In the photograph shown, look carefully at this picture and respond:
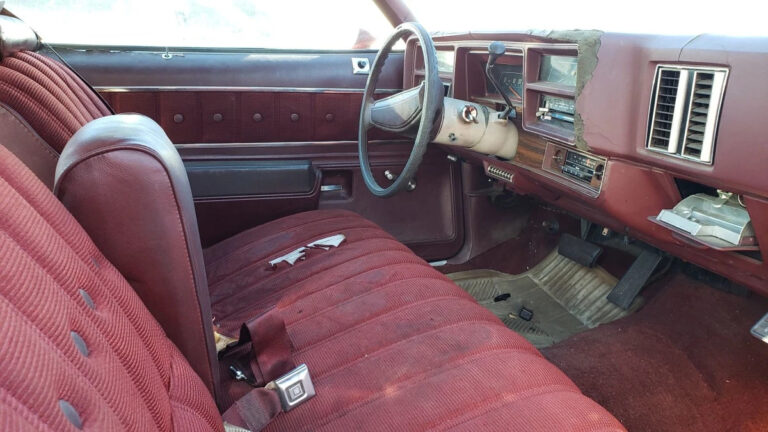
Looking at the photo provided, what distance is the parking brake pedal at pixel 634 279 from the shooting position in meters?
2.07

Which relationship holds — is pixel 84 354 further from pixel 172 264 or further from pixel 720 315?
pixel 720 315

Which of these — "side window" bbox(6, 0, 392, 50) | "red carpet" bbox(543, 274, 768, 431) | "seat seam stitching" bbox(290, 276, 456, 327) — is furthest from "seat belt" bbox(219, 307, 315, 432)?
"side window" bbox(6, 0, 392, 50)

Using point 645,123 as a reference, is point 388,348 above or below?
below

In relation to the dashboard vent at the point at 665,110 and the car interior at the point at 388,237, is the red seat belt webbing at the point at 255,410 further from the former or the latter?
the dashboard vent at the point at 665,110

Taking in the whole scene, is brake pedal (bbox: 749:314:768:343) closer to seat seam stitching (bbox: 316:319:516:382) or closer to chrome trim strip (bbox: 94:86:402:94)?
seat seam stitching (bbox: 316:319:516:382)

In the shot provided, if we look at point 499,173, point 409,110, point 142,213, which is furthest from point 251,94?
point 142,213

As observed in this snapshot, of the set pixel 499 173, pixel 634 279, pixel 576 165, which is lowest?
pixel 634 279

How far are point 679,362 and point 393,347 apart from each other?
1.09 meters

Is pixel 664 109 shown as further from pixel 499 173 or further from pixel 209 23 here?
pixel 209 23

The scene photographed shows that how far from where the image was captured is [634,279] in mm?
2100

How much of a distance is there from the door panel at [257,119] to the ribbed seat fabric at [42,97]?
817 millimetres

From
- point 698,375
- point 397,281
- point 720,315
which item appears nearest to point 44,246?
point 397,281

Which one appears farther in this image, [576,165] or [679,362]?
[679,362]

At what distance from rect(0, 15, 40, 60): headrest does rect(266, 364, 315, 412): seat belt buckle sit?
0.83 metres
